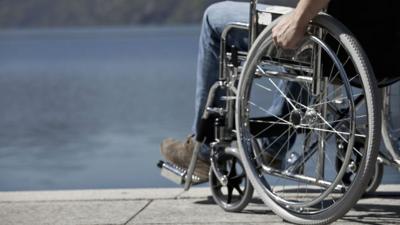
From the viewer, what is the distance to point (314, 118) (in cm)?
356

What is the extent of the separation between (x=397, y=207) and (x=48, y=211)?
3.90 ft

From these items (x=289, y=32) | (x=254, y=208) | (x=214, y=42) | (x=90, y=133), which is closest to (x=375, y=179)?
(x=254, y=208)

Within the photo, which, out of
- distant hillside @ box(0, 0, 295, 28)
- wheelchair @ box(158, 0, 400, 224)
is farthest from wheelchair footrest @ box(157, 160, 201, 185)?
distant hillside @ box(0, 0, 295, 28)

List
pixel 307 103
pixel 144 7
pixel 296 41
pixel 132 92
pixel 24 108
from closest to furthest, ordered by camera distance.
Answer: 1. pixel 296 41
2. pixel 307 103
3. pixel 24 108
4. pixel 132 92
5. pixel 144 7

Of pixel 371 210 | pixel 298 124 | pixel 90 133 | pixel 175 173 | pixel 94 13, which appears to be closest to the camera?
pixel 298 124

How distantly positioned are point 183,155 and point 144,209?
1.13ft

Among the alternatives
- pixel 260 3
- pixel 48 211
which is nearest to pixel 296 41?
pixel 260 3

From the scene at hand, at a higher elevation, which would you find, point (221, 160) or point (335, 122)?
point (335, 122)

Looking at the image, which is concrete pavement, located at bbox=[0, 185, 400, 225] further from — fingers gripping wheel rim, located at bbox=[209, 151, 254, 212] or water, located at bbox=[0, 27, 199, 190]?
water, located at bbox=[0, 27, 199, 190]

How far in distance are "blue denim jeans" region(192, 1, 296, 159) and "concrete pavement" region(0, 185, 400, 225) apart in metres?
0.23

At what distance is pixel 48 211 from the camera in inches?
163

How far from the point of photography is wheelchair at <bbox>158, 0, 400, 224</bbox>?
3.34 metres

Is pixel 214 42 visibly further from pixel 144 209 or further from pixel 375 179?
pixel 375 179

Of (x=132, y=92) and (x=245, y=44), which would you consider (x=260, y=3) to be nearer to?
(x=245, y=44)
